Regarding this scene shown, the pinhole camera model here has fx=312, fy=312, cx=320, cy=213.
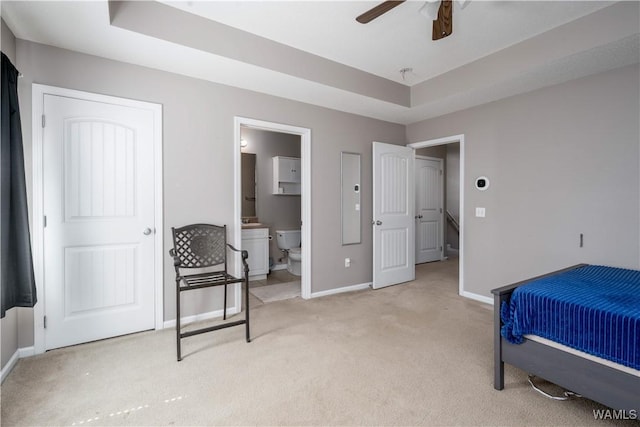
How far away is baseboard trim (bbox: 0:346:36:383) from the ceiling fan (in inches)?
129

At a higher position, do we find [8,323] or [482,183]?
[482,183]

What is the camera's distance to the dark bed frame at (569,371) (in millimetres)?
1522

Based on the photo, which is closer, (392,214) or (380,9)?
(380,9)

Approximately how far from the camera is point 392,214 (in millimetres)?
4379

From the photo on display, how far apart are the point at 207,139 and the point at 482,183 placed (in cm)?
317

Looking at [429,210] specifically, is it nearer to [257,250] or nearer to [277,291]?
[257,250]

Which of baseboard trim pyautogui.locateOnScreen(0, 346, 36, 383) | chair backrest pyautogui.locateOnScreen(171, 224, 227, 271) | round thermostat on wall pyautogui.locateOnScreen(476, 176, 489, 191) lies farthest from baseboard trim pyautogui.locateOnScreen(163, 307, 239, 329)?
round thermostat on wall pyautogui.locateOnScreen(476, 176, 489, 191)

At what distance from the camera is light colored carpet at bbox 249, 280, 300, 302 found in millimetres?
3844

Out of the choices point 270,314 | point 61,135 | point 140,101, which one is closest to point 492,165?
point 270,314

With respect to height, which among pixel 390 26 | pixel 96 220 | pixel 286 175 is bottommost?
pixel 96 220

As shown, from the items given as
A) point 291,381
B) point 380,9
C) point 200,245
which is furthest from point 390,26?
point 291,381

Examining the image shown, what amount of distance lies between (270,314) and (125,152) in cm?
204

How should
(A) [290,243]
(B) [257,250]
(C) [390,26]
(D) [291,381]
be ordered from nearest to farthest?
1. (D) [291,381]
2. (C) [390,26]
3. (B) [257,250]
4. (A) [290,243]

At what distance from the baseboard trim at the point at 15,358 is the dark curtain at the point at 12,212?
456 mm
